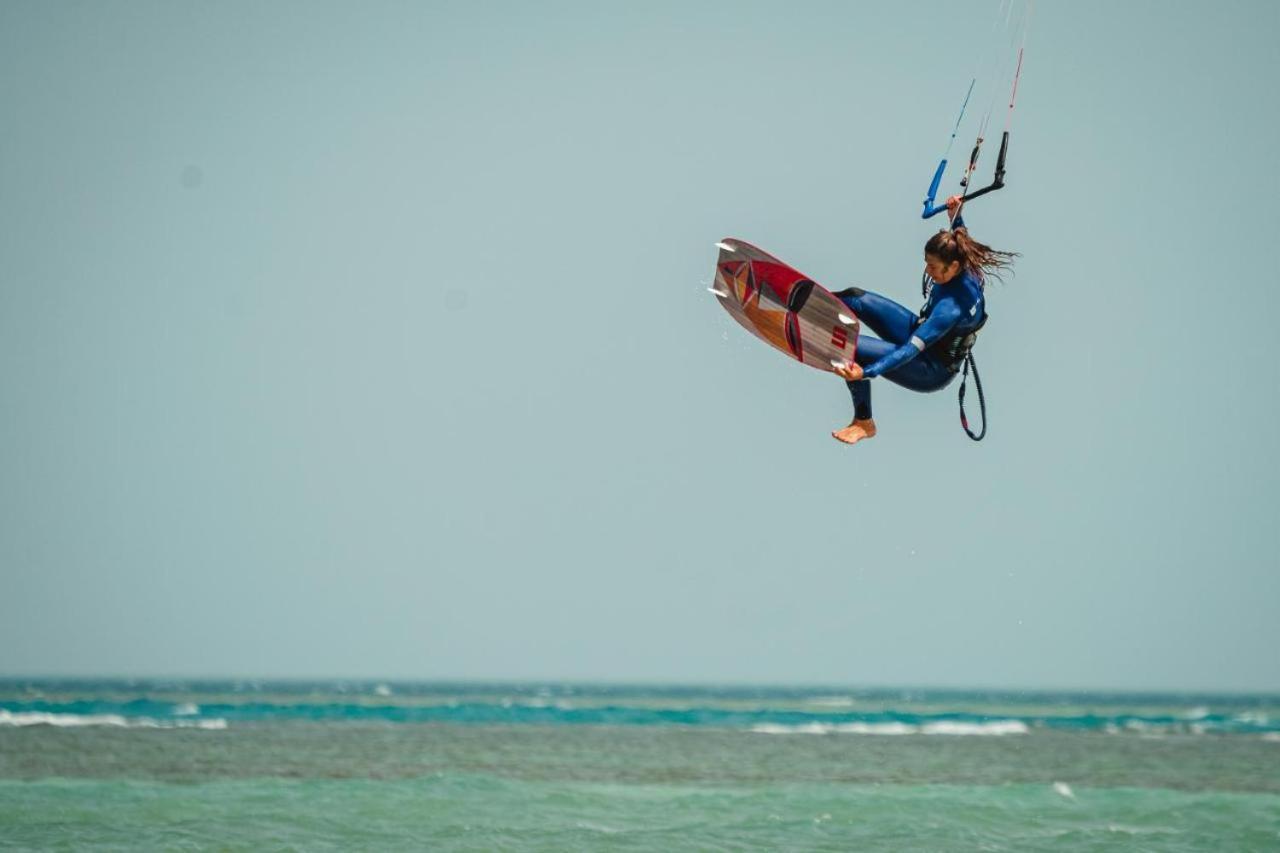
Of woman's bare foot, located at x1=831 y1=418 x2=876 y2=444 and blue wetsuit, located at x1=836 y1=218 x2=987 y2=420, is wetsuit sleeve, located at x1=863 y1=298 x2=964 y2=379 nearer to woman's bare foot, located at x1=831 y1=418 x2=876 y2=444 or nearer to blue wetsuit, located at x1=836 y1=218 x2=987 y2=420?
blue wetsuit, located at x1=836 y1=218 x2=987 y2=420

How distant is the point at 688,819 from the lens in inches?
803

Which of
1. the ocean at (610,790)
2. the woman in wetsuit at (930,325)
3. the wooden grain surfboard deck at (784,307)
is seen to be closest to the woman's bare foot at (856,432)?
the woman in wetsuit at (930,325)

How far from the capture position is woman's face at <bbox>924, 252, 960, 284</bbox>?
1102 cm

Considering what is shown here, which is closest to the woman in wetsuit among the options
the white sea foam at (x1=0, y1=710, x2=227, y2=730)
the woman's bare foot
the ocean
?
the woman's bare foot

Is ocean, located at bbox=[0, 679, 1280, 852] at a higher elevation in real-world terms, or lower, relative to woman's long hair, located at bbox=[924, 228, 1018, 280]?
lower

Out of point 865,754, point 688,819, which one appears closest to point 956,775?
point 865,754

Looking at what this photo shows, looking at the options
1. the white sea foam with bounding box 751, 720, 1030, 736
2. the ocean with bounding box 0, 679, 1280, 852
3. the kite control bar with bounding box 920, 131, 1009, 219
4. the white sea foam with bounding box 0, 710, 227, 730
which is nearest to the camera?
the kite control bar with bounding box 920, 131, 1009, 219

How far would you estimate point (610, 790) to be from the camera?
24.1m

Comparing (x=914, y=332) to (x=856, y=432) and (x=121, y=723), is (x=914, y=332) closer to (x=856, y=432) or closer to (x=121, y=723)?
(x=856, y=432)

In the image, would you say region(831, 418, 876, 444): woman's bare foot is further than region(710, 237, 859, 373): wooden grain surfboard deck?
No

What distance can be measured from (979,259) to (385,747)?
83.4ft

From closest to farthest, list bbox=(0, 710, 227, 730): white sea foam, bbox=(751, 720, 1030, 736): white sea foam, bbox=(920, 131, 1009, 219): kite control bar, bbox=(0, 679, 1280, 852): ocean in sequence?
bbox=(920, 131, 1009, 219): kite control bar < bbox=(0, 679, 1280, 852): ocean < bbox=(0, 710, 227, 730): white sea foam < bbox=(751, 720, 1030, 736): white sea foam

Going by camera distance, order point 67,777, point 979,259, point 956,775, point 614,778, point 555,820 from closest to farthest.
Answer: point 979,259 < point 555,820 < point 67,777 < point 614,778 < point 956,775

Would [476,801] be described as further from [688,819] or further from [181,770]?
[181,770]
